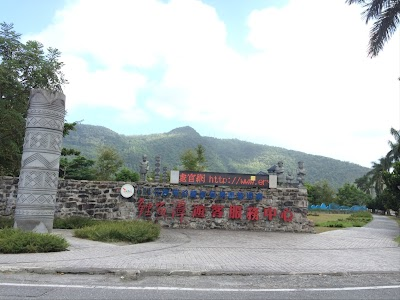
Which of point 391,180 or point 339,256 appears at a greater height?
point 391,180

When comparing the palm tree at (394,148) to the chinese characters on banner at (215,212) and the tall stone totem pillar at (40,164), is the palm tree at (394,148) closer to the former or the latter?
the chinese characters on banner at (215,212)

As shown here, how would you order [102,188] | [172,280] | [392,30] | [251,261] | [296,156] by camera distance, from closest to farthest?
1. [172,280]
2. [251,261]
3. [392,30]
4. [102,188]
5. [296,156]

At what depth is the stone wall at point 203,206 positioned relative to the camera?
17562 millimetres

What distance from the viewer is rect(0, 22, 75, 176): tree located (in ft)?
46.1

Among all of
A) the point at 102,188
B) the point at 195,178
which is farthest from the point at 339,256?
the point at 102,188

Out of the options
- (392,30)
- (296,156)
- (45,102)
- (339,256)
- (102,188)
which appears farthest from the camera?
(296,156)

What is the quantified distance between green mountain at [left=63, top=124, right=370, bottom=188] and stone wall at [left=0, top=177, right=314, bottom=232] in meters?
60.1

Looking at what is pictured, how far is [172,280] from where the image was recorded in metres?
6.59

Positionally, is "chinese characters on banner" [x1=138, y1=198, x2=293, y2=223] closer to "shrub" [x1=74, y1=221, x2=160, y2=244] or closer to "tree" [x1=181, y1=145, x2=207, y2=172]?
"shrub" [x1=74, y1=221, x2=160, y2=244]

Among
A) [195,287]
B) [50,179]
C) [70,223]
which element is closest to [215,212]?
[70,223]

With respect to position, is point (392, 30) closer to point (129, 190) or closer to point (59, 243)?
point (129, 190)

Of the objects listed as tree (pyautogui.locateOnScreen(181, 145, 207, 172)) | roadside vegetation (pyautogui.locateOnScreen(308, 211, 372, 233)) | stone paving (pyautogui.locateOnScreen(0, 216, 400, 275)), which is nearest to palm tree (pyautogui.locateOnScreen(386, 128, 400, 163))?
roadside vegetation (pyautogui.locateOnScreen(308, 211, 372, 233))

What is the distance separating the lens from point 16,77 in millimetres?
14266

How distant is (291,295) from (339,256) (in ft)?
17.5
